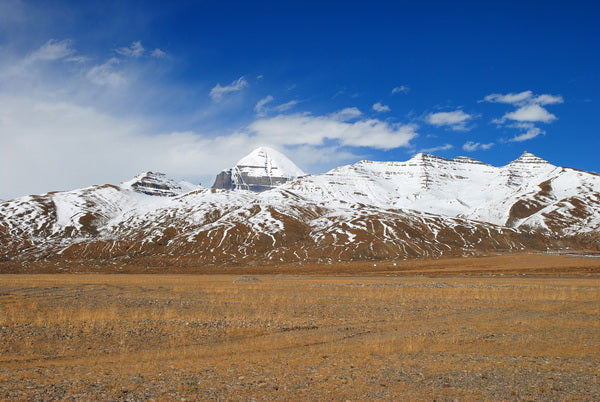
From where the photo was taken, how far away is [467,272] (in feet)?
318

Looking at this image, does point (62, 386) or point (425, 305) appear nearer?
point (62, 386)

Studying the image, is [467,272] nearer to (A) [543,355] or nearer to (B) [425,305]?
(B) [425,305]

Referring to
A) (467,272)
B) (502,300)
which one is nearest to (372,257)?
(467,272)

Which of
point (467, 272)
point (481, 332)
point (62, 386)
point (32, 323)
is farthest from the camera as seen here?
point (467, 272)

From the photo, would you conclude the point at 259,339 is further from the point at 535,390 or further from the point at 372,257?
the point at 372,257

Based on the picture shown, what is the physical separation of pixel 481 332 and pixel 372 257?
505 feet

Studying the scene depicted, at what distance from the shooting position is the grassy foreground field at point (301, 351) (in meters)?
13.5

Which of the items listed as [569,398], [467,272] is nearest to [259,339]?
[569,398]

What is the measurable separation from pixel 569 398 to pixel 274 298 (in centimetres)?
3042

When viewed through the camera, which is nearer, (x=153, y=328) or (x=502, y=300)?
(x=153, y=328)

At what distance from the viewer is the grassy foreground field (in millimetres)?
13539

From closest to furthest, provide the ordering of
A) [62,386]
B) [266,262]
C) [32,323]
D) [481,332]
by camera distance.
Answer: [62,386] → [481,332] → [32,323] → [266,262]

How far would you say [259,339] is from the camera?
22.5 meters

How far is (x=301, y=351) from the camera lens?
1956 centimetres
